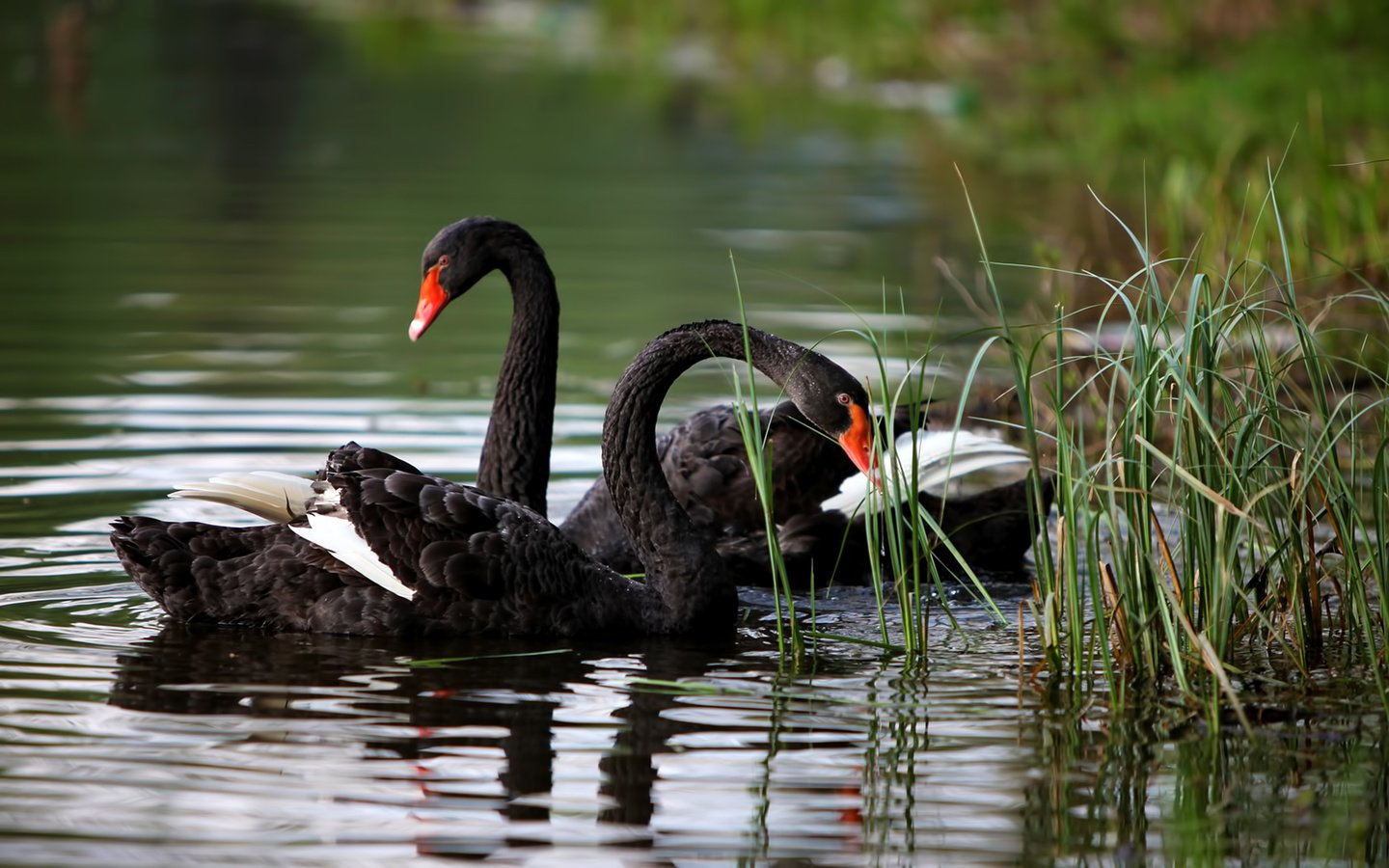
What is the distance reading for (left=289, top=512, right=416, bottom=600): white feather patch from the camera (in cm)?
514

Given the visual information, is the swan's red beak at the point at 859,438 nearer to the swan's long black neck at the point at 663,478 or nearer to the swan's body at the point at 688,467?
the swan's long black neck at the point at 663,478

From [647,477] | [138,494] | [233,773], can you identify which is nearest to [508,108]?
[138,494]

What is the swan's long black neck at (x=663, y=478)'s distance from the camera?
17.5ft

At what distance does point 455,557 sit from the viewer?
17.0 ft

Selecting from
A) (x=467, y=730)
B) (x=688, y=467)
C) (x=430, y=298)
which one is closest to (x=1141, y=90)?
(x=688, y=467)

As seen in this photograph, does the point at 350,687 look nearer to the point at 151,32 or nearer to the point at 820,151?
the point at 820,151

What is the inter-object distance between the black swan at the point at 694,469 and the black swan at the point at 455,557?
2.57ft

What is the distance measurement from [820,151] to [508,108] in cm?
484

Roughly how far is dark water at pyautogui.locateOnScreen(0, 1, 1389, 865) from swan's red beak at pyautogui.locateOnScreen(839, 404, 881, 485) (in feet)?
1.60

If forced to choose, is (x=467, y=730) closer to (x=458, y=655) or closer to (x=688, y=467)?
(x=458, y=655)

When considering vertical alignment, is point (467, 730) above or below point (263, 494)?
below

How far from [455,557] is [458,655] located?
269 millimetres

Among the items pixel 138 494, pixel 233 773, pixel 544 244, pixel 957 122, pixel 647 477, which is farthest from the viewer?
pixel 957 122

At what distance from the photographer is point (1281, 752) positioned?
424 cm
